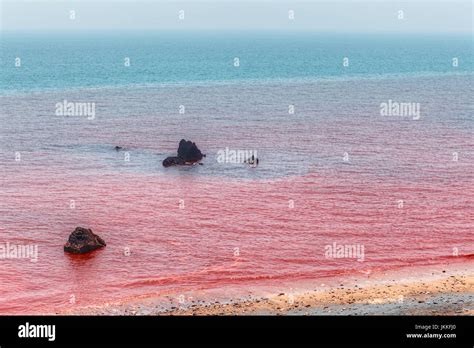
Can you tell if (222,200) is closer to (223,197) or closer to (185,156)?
(223,197)

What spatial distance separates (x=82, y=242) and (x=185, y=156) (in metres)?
A: 27.4

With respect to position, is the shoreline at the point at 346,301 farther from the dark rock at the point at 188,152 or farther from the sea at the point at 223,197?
the dark rock at the point at 188,152

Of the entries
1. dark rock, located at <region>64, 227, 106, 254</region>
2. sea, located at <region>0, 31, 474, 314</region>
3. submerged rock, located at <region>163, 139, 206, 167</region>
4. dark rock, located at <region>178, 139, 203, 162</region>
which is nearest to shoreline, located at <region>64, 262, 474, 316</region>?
sea, located at <region>0, 31, 474, 314</region>

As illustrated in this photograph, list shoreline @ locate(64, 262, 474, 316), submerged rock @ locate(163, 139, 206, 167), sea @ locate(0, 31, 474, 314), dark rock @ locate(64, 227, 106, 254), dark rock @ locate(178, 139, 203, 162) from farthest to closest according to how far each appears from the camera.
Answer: dark rock @ locate(178, 139, 203, 162) < submerged rock @ locate(163, 139, 206, 167) < dark rock @ locate(64, 227, 106, 254) < sea @ locate(0, 31, 474, 314) < shoreline @ locate(64, 262, 474, 316)

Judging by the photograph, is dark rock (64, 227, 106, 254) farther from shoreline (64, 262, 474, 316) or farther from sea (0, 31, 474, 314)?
shoreline (64, 262, 474, 316)

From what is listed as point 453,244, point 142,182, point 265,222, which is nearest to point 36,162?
point 142,182

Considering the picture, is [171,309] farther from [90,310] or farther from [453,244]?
[453,244]

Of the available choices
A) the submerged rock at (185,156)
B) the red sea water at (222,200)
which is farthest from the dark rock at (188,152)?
the red sea water at (222,200)

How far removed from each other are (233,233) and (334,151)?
106 ft

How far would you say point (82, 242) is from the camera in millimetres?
42531

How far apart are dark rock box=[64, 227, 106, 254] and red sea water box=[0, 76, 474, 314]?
2.06 ft

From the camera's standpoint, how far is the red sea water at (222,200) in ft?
130

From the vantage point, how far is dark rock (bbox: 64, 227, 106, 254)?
139ft

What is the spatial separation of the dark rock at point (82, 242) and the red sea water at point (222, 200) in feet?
2.06
